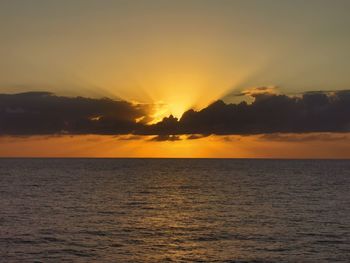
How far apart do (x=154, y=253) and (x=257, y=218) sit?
24.7 m

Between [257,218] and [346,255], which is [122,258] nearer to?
[346,255]

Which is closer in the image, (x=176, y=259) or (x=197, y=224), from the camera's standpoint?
(x=176, y=259)

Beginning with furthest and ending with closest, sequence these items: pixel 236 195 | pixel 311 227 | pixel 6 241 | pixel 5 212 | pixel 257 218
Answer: pixel 236 195 → pixel 5 212 → pixel 257 218 → pixel 311 227 → pixel 6 241

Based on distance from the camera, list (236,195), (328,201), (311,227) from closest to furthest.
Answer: (311,227), (328,201), (236,195)

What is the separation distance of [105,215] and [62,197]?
2708 centimetres

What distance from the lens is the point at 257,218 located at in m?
66.4

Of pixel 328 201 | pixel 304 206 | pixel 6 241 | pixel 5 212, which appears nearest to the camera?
pixel 6 241

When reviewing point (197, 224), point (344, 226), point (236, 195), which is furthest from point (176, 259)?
point (236, 195)

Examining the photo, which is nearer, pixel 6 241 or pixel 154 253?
pixel 154 253

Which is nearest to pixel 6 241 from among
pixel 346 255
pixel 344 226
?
pixel 346 255

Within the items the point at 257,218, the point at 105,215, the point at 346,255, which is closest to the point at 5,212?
the point at 105,215

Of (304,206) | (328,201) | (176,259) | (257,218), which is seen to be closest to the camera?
(176,259)

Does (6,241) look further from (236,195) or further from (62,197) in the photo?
(236,195)

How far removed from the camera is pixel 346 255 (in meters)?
44.0
